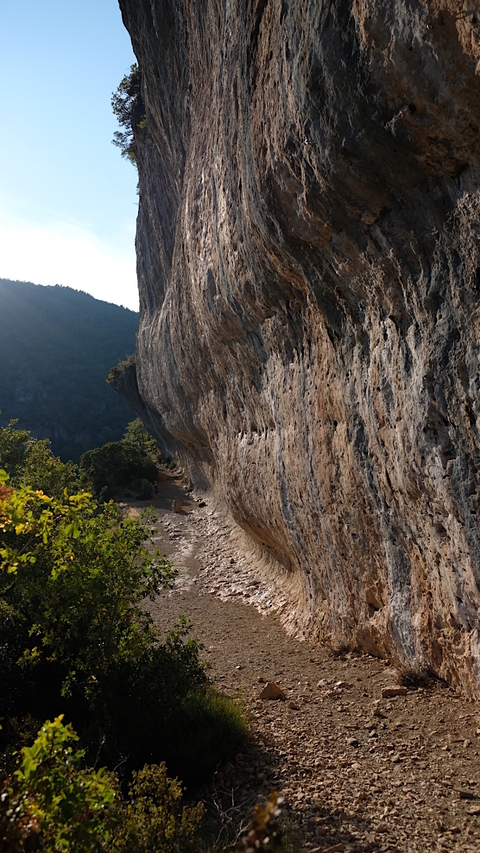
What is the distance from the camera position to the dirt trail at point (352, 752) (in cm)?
427

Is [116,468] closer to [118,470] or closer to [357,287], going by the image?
[118,470]

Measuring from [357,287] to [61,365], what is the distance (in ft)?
225

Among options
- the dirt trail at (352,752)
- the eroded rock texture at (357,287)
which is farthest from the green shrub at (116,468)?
the dirt trail at (352,752)

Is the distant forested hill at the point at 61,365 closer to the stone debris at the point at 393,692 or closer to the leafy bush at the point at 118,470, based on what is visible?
the leafy bush at the point at 118,470

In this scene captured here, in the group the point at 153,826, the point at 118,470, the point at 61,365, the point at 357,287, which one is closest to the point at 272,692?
the point at 153,826

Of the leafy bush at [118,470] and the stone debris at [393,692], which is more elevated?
the stone debris at [393,692]

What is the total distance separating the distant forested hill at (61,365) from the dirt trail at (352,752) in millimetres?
47066

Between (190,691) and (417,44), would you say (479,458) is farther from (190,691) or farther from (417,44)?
(190,691)

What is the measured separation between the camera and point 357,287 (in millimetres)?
6895

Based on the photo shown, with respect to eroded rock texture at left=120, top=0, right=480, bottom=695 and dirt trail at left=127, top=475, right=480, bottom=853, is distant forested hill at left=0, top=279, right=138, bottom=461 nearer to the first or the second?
eroded rock texture at left=120, top=0, right=480, bottom=695

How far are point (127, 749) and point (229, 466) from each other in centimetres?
1188

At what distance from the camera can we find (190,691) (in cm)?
654

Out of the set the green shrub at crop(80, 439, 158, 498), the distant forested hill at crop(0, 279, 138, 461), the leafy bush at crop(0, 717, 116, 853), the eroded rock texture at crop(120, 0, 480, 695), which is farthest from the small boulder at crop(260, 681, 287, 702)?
the distant forested hill at crop(0, 279, 138, 461)

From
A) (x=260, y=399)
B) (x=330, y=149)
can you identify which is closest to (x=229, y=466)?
(x=260, y=399)
